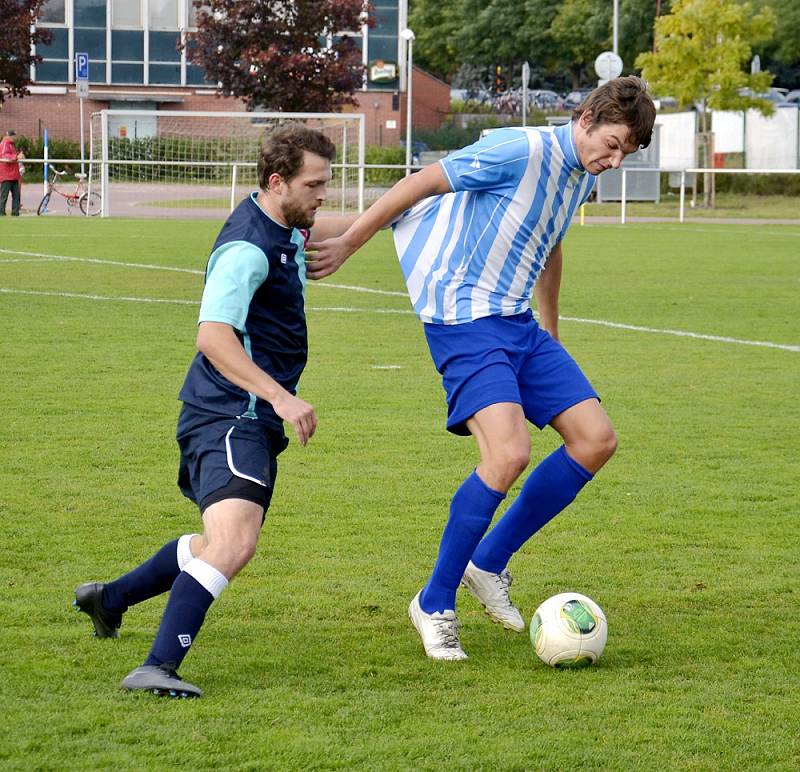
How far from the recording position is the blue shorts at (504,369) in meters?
4.59

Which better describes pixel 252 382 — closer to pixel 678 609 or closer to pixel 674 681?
pixel 674 681

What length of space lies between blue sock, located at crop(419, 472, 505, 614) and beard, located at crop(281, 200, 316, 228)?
98cm

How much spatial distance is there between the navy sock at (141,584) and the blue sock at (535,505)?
40.9 inches

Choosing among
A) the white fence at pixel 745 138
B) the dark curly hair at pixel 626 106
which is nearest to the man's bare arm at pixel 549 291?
the dark curly hair at pixel 626 106

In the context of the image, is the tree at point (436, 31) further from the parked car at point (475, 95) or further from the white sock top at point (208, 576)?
the white sock top at point (208, 576)

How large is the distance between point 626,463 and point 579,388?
9.17ft

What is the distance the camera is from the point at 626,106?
14.7 ft

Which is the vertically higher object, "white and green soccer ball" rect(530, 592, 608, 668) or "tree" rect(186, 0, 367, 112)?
"tree" rect(186, 0, 367, 112)

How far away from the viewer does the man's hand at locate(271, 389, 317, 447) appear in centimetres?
394

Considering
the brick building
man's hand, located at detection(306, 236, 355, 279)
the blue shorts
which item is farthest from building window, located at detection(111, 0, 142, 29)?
man's hand, located at detection(306, 236, 355, 279)

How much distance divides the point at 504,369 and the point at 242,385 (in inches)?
39.3

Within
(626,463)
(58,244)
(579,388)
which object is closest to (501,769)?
(579,388)

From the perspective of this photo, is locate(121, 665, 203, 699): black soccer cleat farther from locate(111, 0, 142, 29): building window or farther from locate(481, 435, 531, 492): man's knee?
locate(111, 0, 142, 29): building window

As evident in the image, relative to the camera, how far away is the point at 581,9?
64.1 metres
